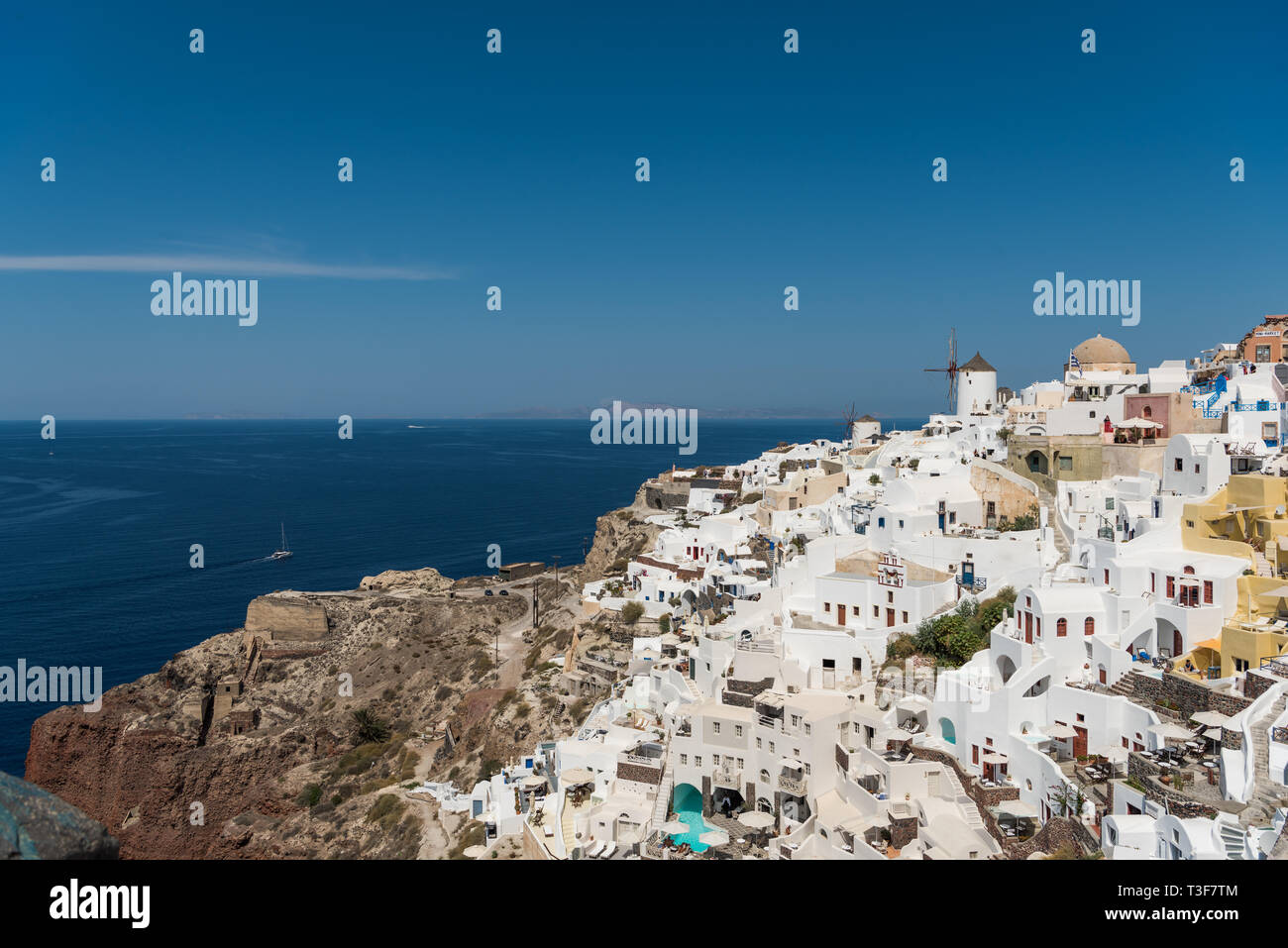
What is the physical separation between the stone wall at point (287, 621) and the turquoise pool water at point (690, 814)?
29.0 metres

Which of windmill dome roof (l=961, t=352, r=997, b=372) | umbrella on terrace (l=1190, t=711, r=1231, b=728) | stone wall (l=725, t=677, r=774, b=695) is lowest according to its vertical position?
stone wall (l=725, t=677, r=774, b=695)

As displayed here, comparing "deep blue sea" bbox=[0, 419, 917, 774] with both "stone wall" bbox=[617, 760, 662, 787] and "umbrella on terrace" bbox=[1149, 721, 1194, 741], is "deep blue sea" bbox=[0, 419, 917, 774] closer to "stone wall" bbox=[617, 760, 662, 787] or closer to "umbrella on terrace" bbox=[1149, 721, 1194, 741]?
"stone wall" bbox=[617, 760, 662, 787]

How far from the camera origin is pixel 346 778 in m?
34.1

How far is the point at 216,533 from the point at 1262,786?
88.6 m

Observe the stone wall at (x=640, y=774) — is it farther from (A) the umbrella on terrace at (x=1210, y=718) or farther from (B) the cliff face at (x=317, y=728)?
(A) the umbrella on terrace at (x=1210, y=718)

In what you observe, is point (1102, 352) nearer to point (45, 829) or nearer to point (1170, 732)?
point (1170, 732)

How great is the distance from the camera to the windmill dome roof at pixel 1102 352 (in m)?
41.5

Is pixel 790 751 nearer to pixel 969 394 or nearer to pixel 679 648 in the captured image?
pixel 679 648

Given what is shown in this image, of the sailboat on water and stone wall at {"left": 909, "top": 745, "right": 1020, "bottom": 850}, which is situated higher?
stone wall at {"left": 909, "top": 745, "right": 1020, "bottom": 850}
